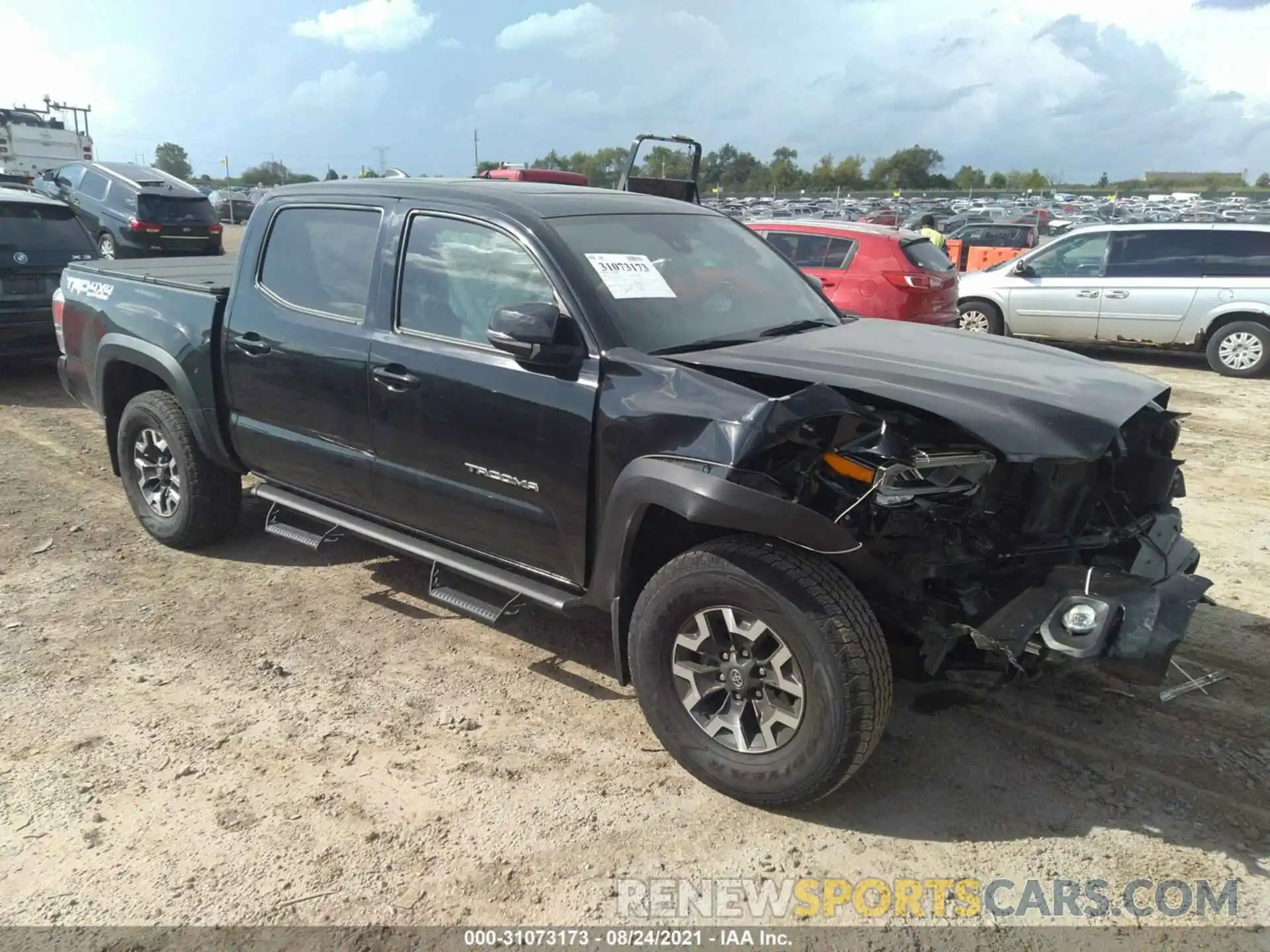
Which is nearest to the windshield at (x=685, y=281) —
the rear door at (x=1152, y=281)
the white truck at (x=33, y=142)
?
the rear door at (x=1152, y=281)

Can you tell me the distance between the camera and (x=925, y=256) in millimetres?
9531

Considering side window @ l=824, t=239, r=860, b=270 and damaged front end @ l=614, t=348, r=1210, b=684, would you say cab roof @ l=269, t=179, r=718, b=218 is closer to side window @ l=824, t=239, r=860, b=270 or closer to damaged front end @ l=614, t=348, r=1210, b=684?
damaged front end @ l=614, t=348, r=1210, b=684

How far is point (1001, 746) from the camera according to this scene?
3434 mm

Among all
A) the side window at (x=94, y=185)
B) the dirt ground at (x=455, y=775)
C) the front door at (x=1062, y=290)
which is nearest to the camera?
the dirt ground at (x=455, y=775)

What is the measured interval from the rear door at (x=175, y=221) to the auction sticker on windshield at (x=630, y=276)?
1470 centimetres

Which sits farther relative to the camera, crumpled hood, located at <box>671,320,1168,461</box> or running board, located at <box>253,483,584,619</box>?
running board, located at <box>253,483,584,619</box>

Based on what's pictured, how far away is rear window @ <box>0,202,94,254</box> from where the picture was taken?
859 centimetres

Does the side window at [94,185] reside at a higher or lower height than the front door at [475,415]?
higher

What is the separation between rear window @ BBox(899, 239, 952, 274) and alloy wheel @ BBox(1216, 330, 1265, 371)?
11.3 feet

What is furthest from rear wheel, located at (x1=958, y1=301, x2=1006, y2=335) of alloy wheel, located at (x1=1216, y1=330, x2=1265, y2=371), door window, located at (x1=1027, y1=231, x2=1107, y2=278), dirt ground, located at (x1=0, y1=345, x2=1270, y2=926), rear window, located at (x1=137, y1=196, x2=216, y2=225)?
rear window, located at (x1=137, y1=196, x2=216, y2=225)

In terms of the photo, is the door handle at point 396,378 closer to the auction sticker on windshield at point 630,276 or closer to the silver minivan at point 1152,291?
the auction sticker on windshield at point 630,276

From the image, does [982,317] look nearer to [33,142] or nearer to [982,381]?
[982,381]

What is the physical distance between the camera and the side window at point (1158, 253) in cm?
1066

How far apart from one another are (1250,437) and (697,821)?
7.03m
